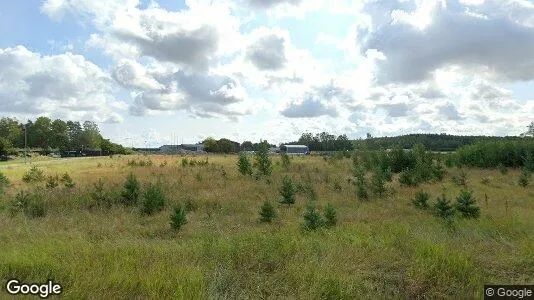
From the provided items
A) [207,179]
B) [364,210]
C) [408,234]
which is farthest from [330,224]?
[207,179]

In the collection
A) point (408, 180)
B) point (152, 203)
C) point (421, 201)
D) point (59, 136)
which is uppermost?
point (59, 136)

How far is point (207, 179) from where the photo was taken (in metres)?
27.8

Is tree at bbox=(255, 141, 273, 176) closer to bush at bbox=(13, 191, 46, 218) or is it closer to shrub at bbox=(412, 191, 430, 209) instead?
shrub at bbox=(412, 191, 430, 209)

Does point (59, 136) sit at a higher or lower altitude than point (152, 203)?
higher

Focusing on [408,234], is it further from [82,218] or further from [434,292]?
[82,218]

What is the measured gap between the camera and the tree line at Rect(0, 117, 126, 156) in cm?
12246

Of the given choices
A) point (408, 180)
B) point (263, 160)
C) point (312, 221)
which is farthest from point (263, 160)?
point (312, 221)

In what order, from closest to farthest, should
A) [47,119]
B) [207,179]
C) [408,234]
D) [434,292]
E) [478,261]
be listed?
[434,292] < [478,261] < [408,234] < [207,179] < [47,119]

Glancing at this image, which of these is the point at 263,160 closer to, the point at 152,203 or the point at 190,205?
the point at 190,205

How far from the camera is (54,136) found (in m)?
126

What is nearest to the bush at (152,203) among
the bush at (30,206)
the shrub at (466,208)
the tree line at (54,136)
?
the bush at (30,206)

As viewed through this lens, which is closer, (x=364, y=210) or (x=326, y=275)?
(x=326, y=275)

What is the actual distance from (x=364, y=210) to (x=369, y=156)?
889 inches

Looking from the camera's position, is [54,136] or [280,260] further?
[54,136]
